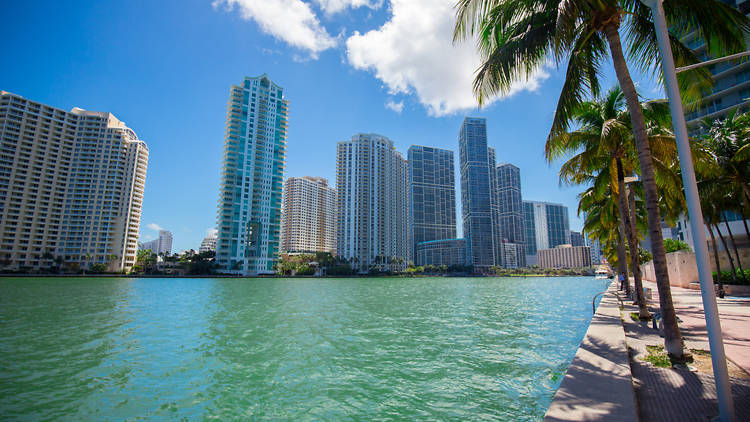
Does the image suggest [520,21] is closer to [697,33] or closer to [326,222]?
[697,33]

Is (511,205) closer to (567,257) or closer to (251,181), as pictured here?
(567,257)

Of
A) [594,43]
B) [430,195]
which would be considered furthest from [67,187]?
[430,195]

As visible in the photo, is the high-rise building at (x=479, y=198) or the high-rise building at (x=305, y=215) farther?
the high-rise building at (x=305, y=215)

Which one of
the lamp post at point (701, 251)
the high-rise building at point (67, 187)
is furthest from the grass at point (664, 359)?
the high-rise building at point (67, 187)

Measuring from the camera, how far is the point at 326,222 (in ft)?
630

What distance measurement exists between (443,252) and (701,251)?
Answer: 17101 cm

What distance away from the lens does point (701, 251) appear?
153 inches

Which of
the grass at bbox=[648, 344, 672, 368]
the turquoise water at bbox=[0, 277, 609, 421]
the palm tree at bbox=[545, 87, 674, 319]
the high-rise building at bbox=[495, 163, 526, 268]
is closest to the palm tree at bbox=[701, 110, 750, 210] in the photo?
the palm tree at bbox=[545, 87, 674, 319]

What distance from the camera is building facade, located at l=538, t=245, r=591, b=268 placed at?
581 ft

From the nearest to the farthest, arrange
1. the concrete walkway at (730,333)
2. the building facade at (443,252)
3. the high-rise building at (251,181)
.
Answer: the concrete walkway at (730,333), the high-rise building at (251,181), the building facade at (443,252)

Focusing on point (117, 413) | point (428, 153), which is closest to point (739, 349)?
point (117, 413)

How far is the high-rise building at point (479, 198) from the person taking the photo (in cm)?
16000

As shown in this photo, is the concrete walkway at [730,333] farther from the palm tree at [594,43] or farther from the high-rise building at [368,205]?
the high-rise building at [368,205]

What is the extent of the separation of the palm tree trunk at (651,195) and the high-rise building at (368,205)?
130 m
